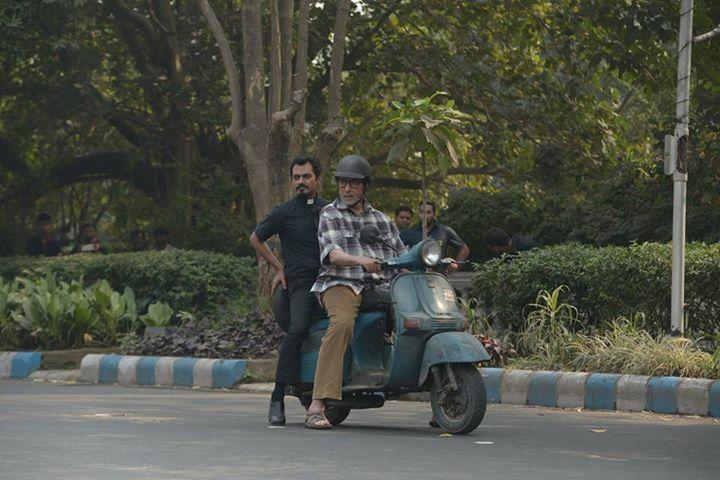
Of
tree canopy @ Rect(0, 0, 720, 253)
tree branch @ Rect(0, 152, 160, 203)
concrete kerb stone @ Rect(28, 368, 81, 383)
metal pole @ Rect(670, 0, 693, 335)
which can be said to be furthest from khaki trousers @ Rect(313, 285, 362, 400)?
tree branch @ Rect(0, 152, 160, 203)

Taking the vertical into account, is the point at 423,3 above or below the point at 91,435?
above

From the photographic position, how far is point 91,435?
9508mm

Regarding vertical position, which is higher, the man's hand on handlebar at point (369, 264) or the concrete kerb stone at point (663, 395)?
the man's hand on handlebar at point (369, 264)

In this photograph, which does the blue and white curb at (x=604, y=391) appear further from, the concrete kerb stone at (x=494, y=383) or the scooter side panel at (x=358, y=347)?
the scooter side panel at (x=358, y=347)

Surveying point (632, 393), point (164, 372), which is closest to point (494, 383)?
point (632, 393)

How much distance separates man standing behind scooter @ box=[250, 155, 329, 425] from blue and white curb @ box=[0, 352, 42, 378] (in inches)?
247

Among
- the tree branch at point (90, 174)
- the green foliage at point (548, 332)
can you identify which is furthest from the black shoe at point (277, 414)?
the tree branch at point (90, 174)

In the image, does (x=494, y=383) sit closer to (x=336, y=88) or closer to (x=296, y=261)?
(x=296, y=261)

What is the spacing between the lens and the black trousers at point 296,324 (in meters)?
10.5

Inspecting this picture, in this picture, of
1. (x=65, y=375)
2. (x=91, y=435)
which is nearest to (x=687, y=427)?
(x=91, y=435)

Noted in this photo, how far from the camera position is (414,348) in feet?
32.8

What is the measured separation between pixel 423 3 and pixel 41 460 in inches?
626

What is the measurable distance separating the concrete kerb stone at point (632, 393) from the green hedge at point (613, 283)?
1.81 metres

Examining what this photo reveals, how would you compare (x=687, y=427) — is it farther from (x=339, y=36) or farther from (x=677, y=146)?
(x=339, y=36)
